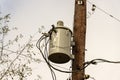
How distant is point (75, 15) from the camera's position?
542cm

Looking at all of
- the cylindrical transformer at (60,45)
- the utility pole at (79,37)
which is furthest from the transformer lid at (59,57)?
the utility pole at (79,37)

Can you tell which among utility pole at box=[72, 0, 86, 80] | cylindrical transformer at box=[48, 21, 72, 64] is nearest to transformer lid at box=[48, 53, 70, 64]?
cylindrical transformer at box=[48, 21, 72, 64]

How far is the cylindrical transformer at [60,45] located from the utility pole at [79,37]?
19cm

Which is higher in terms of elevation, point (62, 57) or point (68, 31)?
point (68, 31)

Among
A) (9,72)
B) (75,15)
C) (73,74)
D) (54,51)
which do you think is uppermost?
(75,15)

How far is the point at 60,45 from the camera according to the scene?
4.77 meters

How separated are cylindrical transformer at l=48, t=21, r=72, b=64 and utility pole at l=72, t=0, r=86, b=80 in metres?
0.19

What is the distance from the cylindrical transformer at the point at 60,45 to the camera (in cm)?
477

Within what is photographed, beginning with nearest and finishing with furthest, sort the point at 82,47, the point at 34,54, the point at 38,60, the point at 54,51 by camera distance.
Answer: the point at 54,51 → the point at 82,47 → the point at 34,54 → the point at 38,60

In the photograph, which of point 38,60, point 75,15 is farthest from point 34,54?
point 75,15

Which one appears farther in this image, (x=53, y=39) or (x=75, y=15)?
(x=75, y=15)

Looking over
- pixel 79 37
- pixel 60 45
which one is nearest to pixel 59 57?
pixel 60 45

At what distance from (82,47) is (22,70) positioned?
460 cm

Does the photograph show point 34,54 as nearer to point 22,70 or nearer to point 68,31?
point 22,70
